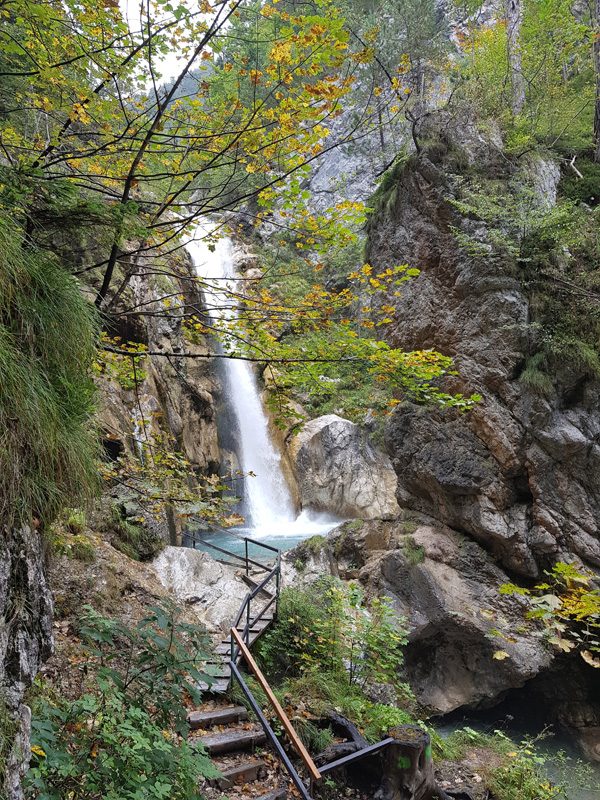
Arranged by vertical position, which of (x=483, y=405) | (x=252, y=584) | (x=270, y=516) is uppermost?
(x=483, y=405)

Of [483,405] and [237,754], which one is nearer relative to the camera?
[237,754]

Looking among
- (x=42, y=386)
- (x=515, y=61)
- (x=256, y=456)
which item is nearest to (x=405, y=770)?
(x=42, y=386)

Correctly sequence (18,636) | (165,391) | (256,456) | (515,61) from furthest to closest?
(256,456)
(165,391)
(515,61)
(18,636)

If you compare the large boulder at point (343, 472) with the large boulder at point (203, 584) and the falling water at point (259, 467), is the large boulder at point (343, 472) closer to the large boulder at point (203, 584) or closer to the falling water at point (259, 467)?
the falling water at point (259, 467)

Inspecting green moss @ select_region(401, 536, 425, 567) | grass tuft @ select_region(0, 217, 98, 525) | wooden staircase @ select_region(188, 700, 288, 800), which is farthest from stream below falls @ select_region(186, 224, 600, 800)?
grass tuft @ select_region(0, 217, 98, 525)

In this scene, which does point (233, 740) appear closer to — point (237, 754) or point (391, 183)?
point (237, 754)

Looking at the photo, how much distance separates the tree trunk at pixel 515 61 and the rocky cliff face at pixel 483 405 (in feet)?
7.44

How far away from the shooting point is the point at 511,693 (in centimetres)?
988

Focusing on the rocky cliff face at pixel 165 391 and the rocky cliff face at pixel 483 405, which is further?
the rocky cliff face at pixel 165 391

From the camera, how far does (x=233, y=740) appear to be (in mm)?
4773

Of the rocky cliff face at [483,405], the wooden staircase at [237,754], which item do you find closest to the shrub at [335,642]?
the wooden staircase at [237,754]

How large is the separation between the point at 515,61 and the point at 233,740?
629 inches

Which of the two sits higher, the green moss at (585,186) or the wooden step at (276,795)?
the green moss at (585,186)

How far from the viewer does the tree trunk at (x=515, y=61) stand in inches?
463
